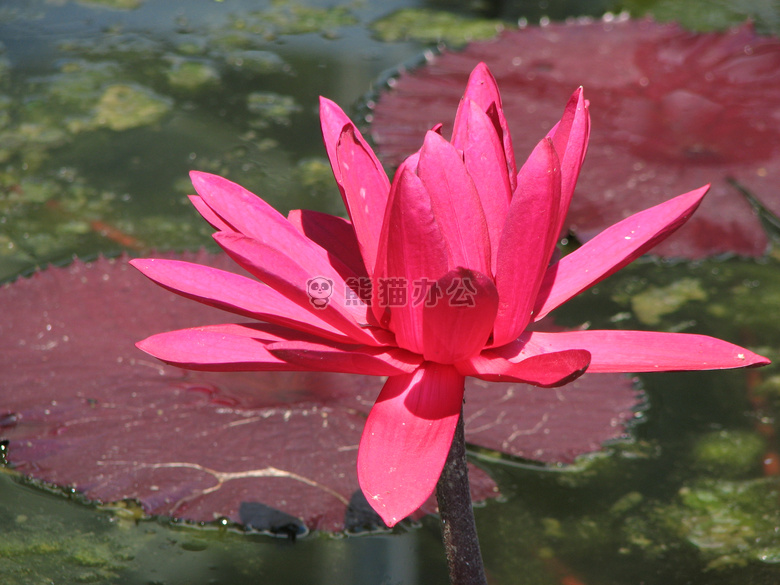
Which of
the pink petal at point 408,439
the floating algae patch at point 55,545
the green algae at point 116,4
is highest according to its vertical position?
the green algae at point 116,4

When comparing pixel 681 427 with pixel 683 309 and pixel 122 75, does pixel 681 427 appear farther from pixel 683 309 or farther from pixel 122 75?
pixel 122 75

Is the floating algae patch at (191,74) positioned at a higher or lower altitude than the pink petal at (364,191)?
lower

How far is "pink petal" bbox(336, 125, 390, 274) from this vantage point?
724 mm

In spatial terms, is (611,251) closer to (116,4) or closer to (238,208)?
(238,208)

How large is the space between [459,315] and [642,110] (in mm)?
1509

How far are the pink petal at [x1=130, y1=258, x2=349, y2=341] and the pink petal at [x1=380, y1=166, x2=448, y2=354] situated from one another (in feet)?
0.21

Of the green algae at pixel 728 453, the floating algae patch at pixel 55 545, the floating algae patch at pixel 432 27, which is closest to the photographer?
the floating algae patch at pixel 55 545

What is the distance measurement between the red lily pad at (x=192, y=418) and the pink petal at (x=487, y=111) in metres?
0.54

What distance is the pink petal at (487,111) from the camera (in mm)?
748

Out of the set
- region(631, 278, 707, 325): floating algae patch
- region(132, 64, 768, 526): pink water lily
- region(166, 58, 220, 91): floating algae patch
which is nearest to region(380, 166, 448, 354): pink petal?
region(132, 64, 768, 526): pink water lily

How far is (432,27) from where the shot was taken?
249 cm

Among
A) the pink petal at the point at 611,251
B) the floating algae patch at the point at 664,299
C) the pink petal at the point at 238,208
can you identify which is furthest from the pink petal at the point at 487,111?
the floating algae patch at the point at 664,299

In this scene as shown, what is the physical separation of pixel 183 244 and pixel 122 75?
0.83 m

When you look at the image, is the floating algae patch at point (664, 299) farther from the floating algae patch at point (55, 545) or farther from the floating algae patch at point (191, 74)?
the floating algae patch at point (191, 74)
